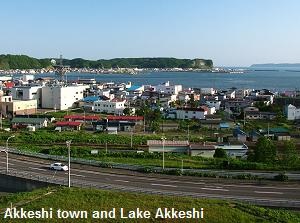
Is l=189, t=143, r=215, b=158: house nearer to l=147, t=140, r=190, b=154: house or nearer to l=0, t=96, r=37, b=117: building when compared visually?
l=147, t=140, r=190, b=154: house

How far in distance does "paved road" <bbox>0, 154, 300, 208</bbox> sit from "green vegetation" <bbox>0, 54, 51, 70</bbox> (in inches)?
4702

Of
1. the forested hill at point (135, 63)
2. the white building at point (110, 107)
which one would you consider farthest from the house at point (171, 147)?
the forested hill at point (135, 63)

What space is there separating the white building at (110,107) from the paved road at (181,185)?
71.5 feet

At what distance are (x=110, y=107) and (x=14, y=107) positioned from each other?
7.97 m

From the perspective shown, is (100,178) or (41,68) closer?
(100,178)

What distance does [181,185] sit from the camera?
13312mm

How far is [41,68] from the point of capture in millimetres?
140375

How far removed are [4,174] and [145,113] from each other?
18825mm

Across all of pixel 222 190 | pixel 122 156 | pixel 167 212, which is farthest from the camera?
pixel 122 156

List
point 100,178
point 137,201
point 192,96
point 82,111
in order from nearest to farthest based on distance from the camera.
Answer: point 137,201
point 100,178
point 82,111
point 192,96

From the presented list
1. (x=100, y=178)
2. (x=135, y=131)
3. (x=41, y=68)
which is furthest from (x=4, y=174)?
(x=41, y=68)

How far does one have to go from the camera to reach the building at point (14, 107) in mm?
34500

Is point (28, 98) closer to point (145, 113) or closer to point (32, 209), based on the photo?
point (145, 113)

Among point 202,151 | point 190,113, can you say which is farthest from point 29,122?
point 202,151
